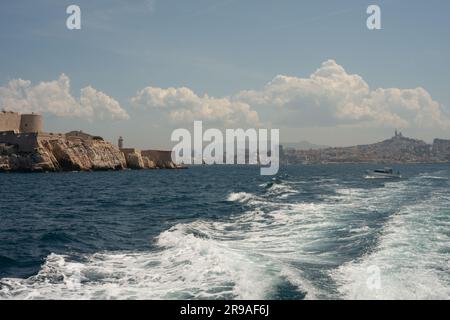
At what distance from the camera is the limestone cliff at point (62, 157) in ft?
259

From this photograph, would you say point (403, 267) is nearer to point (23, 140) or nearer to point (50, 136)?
point (23, 140)

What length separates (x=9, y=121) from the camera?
91.9 m

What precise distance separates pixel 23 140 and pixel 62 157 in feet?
28.9

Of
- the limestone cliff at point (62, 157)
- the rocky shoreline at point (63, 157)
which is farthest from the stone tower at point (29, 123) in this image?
the limestone cliff at point (62, 157)

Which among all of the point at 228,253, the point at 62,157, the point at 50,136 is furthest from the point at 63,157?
the point at 228,253

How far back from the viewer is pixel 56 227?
2186cm

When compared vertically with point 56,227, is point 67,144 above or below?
above

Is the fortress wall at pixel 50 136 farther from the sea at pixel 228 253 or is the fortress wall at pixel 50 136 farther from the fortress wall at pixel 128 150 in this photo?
the sea at pixel 228 253

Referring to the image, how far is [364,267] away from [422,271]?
5.62ft

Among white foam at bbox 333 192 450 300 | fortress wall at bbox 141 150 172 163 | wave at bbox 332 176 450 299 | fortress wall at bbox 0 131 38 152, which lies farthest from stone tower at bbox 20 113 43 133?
white foam at bbox 333 192 450 300

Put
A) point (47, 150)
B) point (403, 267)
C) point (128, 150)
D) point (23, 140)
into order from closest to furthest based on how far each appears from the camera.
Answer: point (403, 267) < point (23, 140) < point (47, 150) < point (128, 150)

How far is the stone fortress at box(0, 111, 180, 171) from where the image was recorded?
78938 mm
